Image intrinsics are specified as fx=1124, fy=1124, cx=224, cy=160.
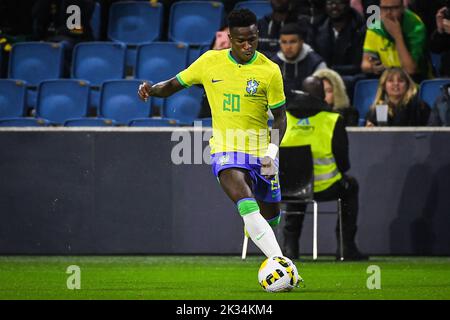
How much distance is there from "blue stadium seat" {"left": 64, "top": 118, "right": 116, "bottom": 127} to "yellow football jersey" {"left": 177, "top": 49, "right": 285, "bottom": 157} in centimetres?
542

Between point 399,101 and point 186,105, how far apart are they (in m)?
2.98

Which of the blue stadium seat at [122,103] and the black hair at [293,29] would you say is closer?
the black hair at [293,29]

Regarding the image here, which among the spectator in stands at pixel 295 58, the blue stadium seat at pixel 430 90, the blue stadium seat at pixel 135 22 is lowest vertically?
the blue stadium seat at pixel 430 90

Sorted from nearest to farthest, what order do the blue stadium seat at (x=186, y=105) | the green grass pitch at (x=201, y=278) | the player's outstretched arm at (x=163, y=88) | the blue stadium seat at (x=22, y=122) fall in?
the green grass pitch at (x=201, y=278) < the player's outstretched arm at (x=163, y=88) < the blue stadium seat at (x=22, y=122) < the blue stadium seat at (x=186, y=105)

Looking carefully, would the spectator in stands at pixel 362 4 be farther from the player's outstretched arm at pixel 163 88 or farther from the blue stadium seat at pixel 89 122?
the player's outstretched arm at pixel 163 88

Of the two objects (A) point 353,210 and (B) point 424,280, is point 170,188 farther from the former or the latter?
(B) point 424,280

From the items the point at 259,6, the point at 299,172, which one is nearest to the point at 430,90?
the point at 299,172

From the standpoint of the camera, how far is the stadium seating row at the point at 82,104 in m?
15.4

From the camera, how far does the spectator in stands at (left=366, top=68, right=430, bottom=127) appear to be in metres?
14.1

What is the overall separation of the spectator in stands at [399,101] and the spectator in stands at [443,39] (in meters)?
1.23

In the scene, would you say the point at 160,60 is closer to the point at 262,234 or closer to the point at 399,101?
the point at 399,101

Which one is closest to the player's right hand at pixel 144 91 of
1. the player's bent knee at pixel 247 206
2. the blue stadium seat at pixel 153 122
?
the player's bent knee at pixel 247 206

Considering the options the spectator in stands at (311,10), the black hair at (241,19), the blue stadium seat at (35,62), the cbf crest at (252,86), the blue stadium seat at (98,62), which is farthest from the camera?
the blue stadium seat at (35,62)

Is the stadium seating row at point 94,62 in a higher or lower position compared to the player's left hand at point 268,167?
higher
